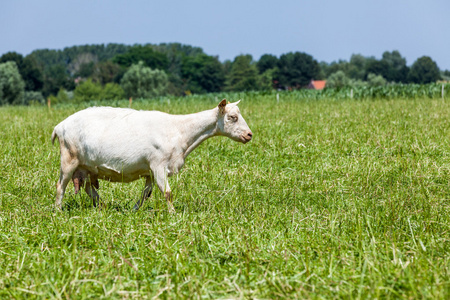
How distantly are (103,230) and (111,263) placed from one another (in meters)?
0.89

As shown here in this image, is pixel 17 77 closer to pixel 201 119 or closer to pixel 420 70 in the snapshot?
pixel 201 119

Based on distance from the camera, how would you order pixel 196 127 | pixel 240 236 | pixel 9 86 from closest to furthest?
pixel 240 236
pixel 196 127
pixel 9 86

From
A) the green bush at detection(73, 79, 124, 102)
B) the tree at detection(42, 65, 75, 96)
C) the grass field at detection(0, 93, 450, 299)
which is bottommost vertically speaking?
the grass field at detection(0, 93, 450, 299)

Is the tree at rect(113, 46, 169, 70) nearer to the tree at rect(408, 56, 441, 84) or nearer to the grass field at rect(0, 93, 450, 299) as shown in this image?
the tree at rect(408, 56, 441, 84)

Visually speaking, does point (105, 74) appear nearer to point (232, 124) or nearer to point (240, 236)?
point (232, 124)

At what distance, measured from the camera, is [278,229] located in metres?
5.48

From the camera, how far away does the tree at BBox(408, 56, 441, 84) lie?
137000mm

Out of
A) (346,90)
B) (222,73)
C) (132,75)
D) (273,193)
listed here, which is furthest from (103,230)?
(222,73)

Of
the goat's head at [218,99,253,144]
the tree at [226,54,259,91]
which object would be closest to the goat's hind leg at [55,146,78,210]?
the goat's head at [218,99,253,144]

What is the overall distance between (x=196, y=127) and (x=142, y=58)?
136108 mm

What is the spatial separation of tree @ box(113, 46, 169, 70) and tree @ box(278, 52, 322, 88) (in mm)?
34117

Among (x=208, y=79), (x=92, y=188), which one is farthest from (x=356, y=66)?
(x=92, y=188)

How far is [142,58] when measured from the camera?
138875mm

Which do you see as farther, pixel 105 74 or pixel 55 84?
pixel 105 74
